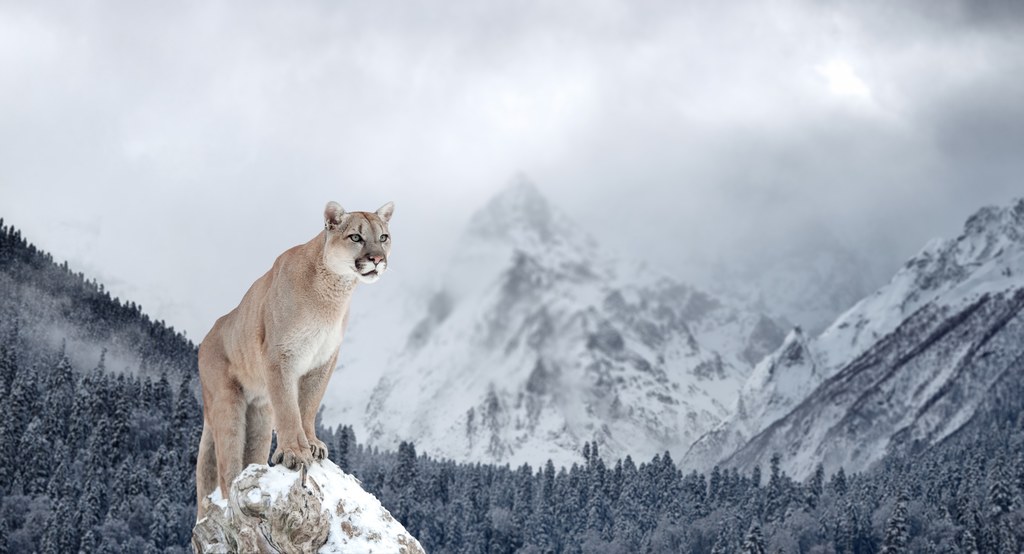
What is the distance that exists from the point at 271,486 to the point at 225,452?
2.20 metres

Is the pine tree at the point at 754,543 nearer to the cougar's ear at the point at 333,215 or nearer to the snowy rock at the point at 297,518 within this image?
the snowy rock at the point at 297,518

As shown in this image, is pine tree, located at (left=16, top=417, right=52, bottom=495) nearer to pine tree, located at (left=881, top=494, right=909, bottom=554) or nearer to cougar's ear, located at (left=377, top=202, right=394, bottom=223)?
pine tree, located at (left=881, top=494, right=909, bottom=554)

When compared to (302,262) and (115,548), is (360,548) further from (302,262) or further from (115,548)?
(115,548)

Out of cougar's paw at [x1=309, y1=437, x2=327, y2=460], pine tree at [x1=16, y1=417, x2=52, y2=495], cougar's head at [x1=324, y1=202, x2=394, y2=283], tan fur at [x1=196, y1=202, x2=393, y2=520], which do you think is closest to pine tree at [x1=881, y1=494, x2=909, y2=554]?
pine tree at [x1=16, y1=417, x2=52, y2=495]

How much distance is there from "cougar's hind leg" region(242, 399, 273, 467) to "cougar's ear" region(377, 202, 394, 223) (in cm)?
496

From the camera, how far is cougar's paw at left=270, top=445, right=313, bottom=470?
1984cm

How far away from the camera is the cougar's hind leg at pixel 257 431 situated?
22234mm

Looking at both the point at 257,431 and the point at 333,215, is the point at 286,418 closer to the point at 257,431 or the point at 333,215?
the point at 257,431

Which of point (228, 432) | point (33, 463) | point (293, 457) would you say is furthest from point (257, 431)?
point (33, 463)

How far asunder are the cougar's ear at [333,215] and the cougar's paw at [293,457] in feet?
13.8

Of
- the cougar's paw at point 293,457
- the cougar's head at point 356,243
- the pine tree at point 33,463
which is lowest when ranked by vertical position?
the cougar's paw at point 293,457

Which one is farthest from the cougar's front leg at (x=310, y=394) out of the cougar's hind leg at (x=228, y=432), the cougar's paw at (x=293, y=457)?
the cougar's hind leg at (x=228, y=432)

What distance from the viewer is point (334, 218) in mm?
20031

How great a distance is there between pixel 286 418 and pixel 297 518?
6.09 ft
